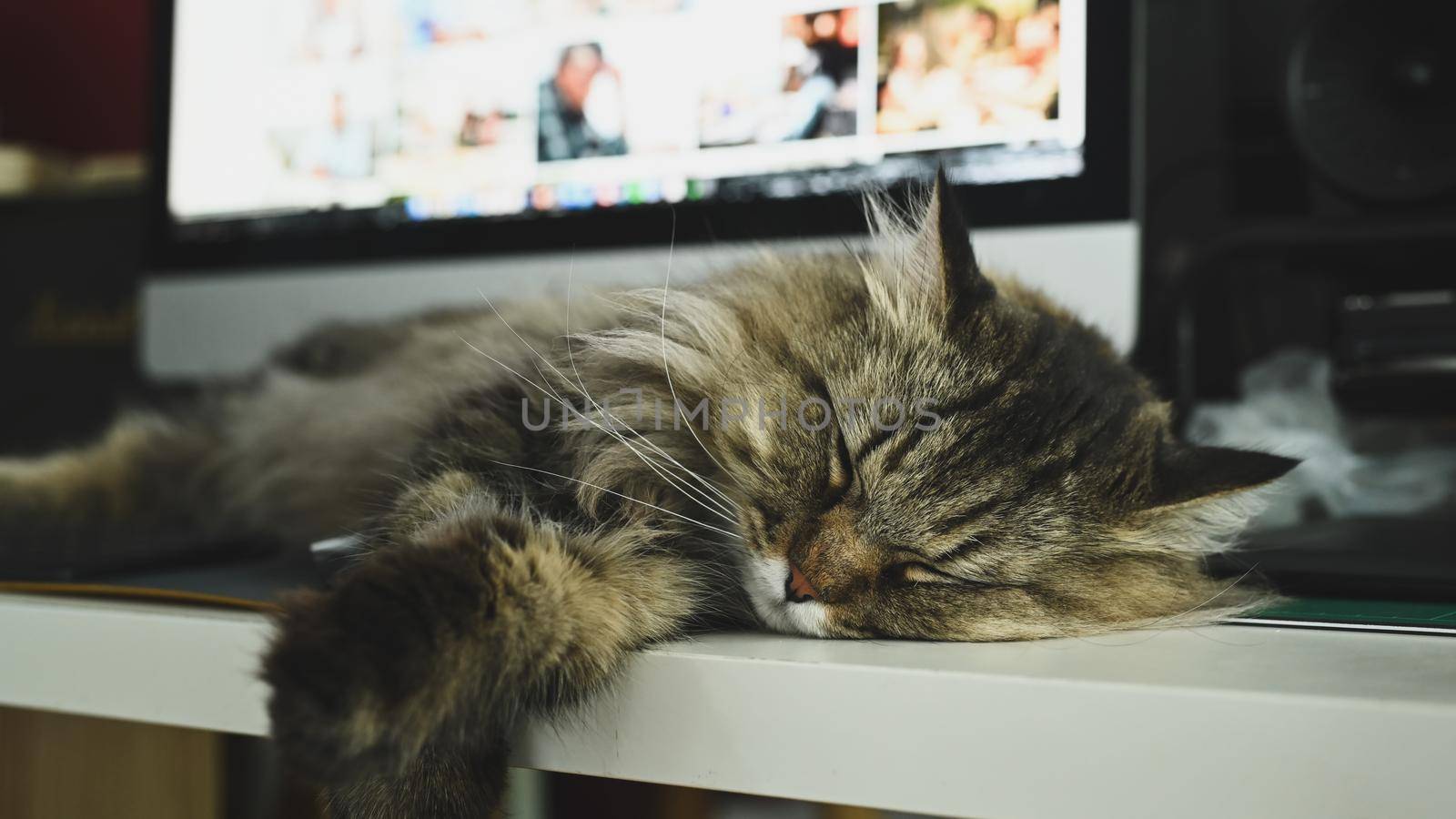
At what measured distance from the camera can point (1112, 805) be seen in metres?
0.46

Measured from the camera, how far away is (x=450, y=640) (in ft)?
1.77

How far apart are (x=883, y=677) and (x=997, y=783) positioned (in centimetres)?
8

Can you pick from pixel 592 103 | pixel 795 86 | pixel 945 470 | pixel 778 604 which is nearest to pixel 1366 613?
pixel 945 470

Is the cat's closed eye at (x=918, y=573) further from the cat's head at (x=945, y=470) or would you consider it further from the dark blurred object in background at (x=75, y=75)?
the dark blurred object in background at (x=75, y=75)

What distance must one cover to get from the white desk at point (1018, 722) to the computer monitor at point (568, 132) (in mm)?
667

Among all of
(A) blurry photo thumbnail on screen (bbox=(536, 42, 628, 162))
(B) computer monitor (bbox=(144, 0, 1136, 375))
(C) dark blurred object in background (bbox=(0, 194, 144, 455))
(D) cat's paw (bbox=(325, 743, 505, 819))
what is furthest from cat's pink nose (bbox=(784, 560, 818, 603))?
(C) dark blurred object in background (bbox=(0, 194, 144, 455))

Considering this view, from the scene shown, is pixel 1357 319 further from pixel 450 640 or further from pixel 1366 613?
pixel 450 640

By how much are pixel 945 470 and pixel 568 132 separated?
799 millimetres

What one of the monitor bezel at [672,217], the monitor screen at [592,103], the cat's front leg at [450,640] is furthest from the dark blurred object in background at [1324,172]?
the cat's front leg at [450,640]

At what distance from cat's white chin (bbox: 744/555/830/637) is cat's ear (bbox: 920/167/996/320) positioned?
0.85 ft

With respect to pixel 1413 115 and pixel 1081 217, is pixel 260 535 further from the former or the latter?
pixel 1413 115

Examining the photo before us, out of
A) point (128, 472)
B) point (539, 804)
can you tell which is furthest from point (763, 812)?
point (128, 472)

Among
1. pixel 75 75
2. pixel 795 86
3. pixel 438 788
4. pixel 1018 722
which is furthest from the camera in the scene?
pixel 75 75

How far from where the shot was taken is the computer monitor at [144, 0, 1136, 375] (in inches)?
43.8
